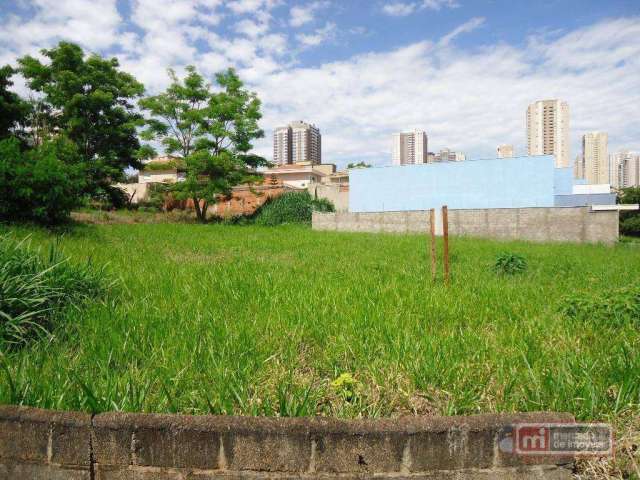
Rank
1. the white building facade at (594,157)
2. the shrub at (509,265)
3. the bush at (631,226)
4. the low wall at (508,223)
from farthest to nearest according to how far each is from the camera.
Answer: the white building facade at (594,157)
the bush at (631,226)
the low wall at (508,223)
the shrub at (509,265)

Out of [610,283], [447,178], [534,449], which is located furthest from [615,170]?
[534,449]

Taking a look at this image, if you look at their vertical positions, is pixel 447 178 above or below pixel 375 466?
above

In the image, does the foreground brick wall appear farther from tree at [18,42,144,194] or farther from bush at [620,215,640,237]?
bush at [620,215,640,237]

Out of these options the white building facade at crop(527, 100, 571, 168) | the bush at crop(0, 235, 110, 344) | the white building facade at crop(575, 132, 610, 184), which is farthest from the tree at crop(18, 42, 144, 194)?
the white building facade at crop(575, 132, 610, 184)

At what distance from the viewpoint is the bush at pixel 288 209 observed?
22734mm

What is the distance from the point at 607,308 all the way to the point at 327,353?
293cm

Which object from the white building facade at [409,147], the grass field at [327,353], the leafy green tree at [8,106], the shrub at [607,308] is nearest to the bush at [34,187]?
the grass field at [327,353]

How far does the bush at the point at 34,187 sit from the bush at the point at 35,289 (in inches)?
230

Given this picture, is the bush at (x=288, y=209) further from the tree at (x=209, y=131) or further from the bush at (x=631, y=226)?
the bush at (x=631, y=226)

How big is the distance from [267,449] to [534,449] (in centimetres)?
119

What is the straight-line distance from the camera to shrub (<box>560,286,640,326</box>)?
3639 millimetres

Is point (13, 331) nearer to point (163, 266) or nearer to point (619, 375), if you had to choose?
point (163, 266)

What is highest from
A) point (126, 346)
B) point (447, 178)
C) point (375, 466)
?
point (447, 178)

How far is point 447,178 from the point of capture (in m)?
25.6
